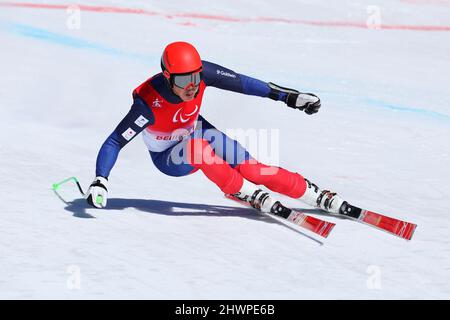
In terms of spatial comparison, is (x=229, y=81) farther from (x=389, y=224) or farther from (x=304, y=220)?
(x=389, y=224)

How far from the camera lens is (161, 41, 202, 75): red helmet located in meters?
5.14

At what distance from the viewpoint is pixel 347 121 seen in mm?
8789

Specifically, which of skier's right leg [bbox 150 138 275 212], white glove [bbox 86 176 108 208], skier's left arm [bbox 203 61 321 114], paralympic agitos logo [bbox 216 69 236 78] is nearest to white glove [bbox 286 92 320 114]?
skier's left arm [bbox 203 61 321 114]

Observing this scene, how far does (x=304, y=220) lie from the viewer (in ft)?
18.0

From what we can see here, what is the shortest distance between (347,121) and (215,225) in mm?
3691

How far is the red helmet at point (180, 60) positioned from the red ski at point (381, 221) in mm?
1533

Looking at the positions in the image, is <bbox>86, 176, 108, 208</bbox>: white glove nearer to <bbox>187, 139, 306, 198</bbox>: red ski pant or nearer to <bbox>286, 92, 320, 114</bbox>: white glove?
<bbox>187, 139, 306, 198</bbox>: red ski pant

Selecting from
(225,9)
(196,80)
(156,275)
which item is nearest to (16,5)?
(225,9)

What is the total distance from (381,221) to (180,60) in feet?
5.91

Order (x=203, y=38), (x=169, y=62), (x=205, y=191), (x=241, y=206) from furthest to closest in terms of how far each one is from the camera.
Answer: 1. (x=203, y=38)
2. (x=205, y=191)
3. (x=241, y=206)
4. (x=169, y=62)

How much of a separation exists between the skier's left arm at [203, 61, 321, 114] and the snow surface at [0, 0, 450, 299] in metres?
0.82

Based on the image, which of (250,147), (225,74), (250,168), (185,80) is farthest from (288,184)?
(250,147)

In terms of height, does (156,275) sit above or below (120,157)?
below

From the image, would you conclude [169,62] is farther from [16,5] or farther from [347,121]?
[16,5]
